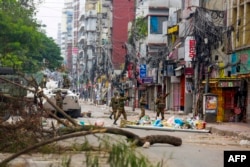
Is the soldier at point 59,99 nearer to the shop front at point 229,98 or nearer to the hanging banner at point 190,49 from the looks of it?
the shop front at point 229,98

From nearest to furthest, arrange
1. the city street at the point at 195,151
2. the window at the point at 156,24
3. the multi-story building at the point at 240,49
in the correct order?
1. the city street at the point at 195,151
2. the multi-story building at the point at 240,49
3. the window at the point at 156,24

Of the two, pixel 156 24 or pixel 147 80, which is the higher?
pixel 156 24

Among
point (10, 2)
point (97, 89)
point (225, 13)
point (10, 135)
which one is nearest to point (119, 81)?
point (97, 89)

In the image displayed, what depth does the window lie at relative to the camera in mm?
58844

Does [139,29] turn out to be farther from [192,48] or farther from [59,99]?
[59,99]

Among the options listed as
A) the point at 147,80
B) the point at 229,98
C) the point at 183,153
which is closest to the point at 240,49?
the point at 229,98

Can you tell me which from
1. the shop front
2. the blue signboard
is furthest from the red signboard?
the blue signboard

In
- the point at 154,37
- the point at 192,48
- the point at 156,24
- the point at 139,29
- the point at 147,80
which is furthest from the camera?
the point at 139,29

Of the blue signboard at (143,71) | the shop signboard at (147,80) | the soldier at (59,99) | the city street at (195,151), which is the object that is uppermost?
the blue signboard at (143,71)

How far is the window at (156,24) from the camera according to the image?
58.8 metres

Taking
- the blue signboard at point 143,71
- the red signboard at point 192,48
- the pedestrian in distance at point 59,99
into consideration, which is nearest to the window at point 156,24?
the blue signboard at point 143,71

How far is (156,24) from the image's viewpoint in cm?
5906

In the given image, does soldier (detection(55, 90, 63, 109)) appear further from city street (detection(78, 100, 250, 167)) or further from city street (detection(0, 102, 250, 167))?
city street (detection(0, 102, 250, 167))

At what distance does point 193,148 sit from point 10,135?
6711 millimetres
